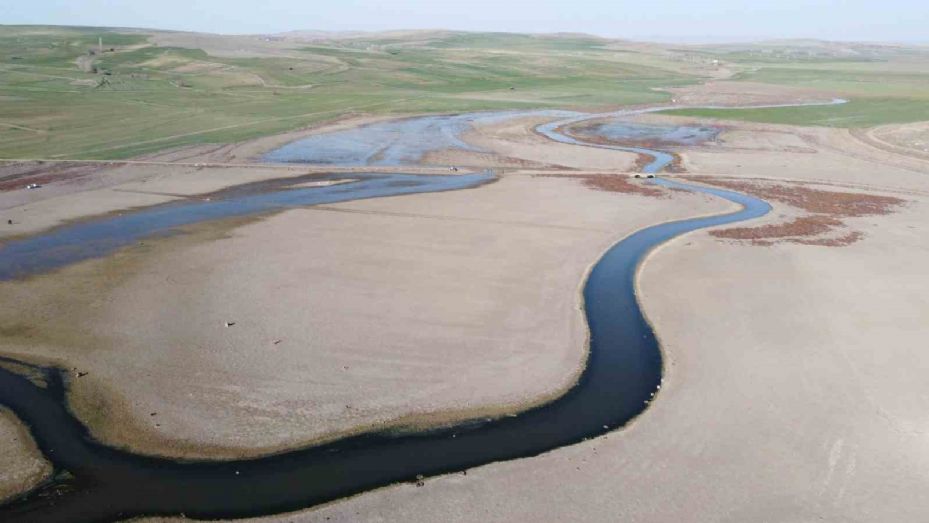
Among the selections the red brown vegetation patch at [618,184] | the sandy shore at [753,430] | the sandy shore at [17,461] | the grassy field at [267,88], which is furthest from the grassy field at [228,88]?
the sandy shore at [753,430]

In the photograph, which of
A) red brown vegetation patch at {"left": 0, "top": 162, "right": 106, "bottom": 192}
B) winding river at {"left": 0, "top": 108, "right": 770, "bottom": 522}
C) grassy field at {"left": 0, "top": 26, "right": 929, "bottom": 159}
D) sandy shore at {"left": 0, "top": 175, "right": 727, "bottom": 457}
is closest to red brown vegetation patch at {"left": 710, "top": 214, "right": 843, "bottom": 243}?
sandy shore at {"left": 0, "top": 175, "right": 727, "bottom": 457}

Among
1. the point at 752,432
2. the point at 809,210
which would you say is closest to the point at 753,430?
the point at 752,432

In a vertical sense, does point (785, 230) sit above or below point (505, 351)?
above

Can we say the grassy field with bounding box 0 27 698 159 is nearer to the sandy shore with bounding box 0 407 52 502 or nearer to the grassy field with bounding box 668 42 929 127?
the grassy field with bounding box 668 42 929 127

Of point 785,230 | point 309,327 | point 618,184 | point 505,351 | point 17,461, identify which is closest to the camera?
point 17,461

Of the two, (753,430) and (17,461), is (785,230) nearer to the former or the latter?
(753,430)

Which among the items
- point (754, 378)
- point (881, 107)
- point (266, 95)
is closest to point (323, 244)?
point (754, 378)

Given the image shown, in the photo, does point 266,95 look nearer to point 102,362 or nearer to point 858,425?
point 102,362
